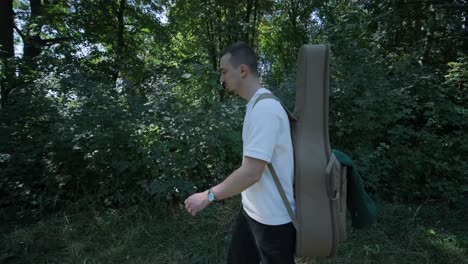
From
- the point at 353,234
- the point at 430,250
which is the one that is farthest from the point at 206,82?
the point at 430,250

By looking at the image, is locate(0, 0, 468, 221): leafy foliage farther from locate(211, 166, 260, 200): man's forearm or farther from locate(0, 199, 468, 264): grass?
locate(211, 166, 260, 200): man's forearm

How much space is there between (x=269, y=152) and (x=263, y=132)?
0.31ft

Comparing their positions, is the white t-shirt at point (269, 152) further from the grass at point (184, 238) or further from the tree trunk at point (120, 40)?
the tree trunk at point (120, 40)

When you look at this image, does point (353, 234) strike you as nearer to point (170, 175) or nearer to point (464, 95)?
point (170, 175)

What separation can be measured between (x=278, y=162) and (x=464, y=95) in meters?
5.36

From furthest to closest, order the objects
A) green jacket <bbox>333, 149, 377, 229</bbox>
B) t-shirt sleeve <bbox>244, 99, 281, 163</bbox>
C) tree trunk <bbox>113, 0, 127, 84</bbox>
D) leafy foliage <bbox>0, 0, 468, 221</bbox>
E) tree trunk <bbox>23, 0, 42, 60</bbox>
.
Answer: tree trunk <bbox>113, 0, 127, 84</bbox>, tree trunk <bbox>23, 0, 42, 60</bbox>, leafy foliage <bbox>0, 0, 468, 221</bbox>, green jacket <bbox>333, 149, 377, 229</bbox>, t-shirt sleeve <bbox>244, 99, 281, 163</bbox>

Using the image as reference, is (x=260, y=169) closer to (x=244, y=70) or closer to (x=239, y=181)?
(x=239, y=181)

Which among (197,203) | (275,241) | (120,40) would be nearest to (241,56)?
(197,203)

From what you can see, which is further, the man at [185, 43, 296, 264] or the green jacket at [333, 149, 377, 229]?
Result: the green jacket at [333, 149, 377, 229]

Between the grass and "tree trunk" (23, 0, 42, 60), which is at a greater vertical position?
"tree trunk" (23, 0, 42, 60)

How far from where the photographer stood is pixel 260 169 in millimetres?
1671

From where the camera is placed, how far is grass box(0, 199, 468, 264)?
3.72 meters

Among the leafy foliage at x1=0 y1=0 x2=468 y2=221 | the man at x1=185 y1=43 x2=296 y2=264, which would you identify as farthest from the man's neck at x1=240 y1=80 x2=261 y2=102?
the leafy foliage at x1=0 y1=0 x2=468 y2=221

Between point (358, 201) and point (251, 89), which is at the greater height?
point (251, 89)
